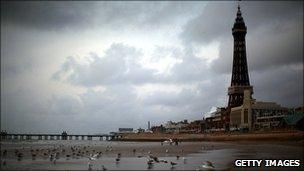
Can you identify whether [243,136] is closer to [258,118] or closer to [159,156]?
[258,118]

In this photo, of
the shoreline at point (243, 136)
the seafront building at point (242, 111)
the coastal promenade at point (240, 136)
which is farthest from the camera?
the seafront building at point (242, 111)

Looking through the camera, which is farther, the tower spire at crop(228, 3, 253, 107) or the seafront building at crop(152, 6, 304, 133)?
the tower spire at crop(228, 3, 253, 107)

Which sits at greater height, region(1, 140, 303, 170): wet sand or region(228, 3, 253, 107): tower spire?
region(228, 3, 253, 107): tower spire

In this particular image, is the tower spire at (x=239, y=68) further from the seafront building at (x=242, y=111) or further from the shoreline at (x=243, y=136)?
the shoreline at (x=243, y=136)

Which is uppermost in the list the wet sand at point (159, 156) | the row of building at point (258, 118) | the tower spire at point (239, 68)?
the tower spire at point (239, 68)

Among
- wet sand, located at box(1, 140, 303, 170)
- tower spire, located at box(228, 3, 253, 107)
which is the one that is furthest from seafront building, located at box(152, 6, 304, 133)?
wet sand, located at box(1, 140, 303, 170)

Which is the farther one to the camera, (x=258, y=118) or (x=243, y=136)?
(x=258, y=118)

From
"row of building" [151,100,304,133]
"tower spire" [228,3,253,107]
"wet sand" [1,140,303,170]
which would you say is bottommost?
"wet sand" [1,140,303,170]

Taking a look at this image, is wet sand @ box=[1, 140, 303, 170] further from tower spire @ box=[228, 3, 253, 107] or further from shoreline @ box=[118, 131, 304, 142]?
tower spire @ box=[228, 3, 253, 107]

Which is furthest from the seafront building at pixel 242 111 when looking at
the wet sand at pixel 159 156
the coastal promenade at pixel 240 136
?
the wet sand at pixel 159 156

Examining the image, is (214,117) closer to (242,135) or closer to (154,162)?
(242,135)

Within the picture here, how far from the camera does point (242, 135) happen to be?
7875cm

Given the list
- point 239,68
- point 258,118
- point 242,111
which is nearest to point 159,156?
point 258,118

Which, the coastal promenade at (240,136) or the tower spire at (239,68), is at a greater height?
the tower spire at (239,68)
